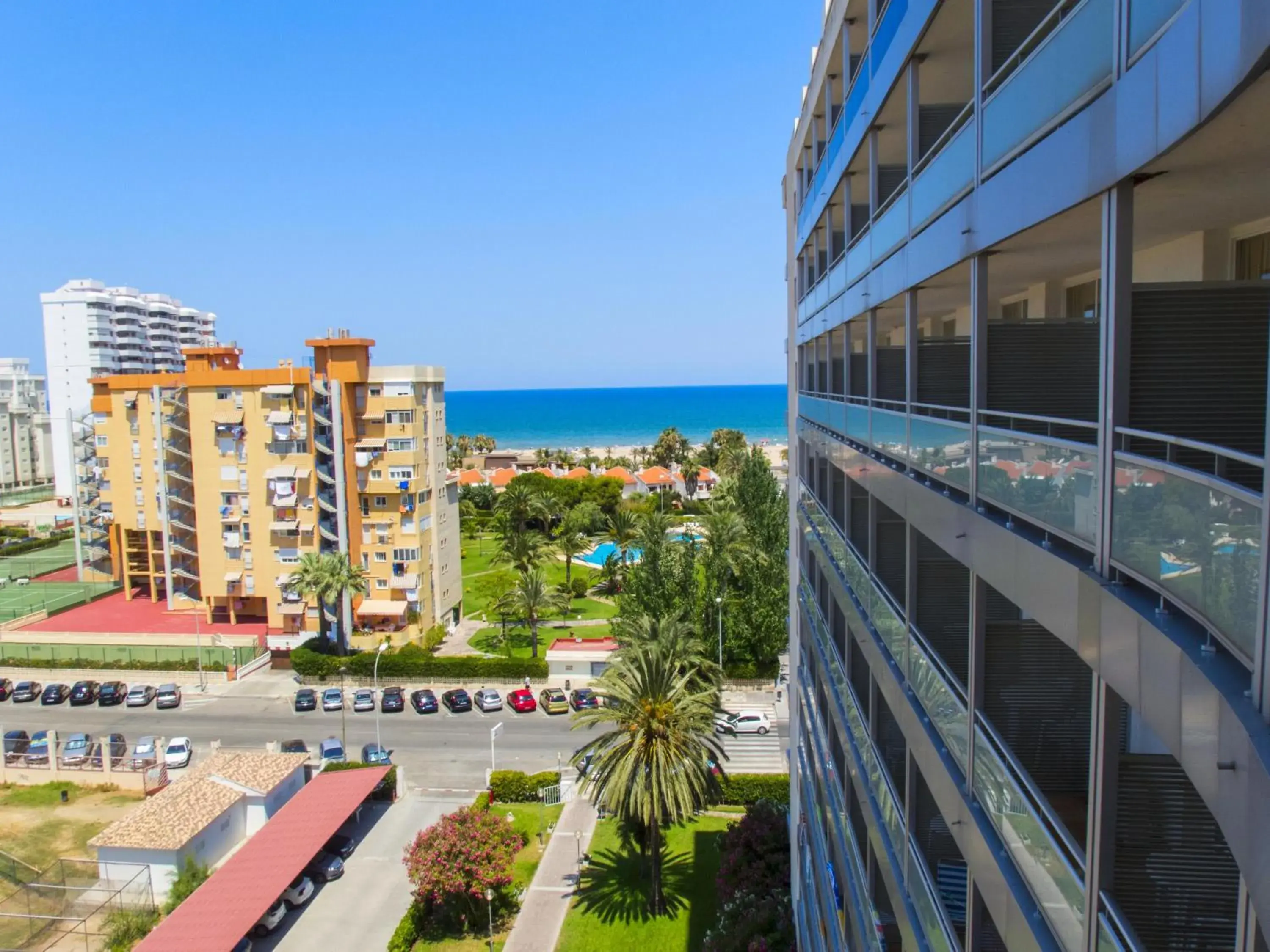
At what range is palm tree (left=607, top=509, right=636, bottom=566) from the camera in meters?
66.2

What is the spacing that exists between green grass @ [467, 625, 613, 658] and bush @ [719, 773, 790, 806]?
1761 cm

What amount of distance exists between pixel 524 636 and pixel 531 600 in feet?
17.8

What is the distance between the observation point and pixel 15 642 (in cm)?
5328

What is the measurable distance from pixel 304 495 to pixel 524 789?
25.8 m

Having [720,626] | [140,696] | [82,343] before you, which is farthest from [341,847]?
[82,343]

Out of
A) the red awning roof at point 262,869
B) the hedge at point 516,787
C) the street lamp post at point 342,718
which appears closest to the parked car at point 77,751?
the street lamp post at point 342,718

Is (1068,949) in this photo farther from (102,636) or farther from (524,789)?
(102,636)

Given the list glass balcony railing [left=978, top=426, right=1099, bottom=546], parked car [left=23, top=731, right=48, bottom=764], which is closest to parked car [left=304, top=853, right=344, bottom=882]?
parked car [left=23, top=731, right=48, bottom=764]

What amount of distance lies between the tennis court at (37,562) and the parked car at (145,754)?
4351cm

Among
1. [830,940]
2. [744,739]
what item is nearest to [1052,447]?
[830,940]

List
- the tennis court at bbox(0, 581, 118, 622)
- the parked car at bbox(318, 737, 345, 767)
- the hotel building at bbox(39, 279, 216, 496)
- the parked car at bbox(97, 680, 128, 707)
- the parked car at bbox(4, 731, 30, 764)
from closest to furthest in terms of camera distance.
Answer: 1. the parked car at bbox(318, 737, 345, 767)
2. the parked car at bbox(4, 731, 30, 764)
3. the parked car at bbox(97, 680, 128, 707)
4. the tennis court at bbox(0, 581, 118, 622)
5. the hotel building at bbox(39, 279, 216, 496)

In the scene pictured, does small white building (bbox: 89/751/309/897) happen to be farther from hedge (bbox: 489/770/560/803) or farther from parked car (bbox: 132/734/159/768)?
hedge (bbox: 489/770/560/803)

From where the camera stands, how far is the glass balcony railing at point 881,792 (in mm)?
7797

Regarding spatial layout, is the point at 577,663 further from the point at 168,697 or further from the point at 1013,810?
the point at 1013,810
